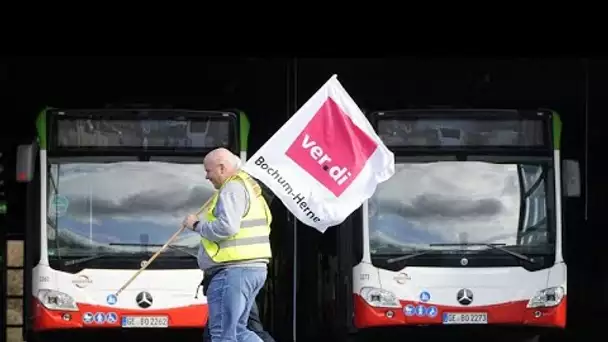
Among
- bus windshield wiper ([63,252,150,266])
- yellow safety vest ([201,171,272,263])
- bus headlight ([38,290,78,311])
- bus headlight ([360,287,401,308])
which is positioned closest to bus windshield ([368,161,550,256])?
bus headlight ([360,287,401,308])

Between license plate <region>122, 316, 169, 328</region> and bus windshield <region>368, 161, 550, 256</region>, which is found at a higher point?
bus windshield <region>368, 161, 550, 256</region>

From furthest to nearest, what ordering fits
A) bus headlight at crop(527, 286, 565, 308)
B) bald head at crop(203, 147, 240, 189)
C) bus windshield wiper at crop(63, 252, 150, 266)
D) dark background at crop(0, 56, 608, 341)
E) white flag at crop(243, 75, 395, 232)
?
dark background at crop(0, 56, 608, 341) < bus headlight at crop(527, 286, 565, 308) < bus windshield wiper at crop(63, 252, 150, 266) < white flag at crop(243, 75, 395, 232) < bald head at crop(203, 147, 240, 189)

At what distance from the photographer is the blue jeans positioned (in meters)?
7.74

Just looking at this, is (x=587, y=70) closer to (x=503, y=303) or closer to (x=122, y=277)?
(x=503, y=303)

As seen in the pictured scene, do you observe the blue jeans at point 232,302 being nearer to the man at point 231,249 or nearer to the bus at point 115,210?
the man at point 231,249

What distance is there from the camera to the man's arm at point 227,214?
775 cm

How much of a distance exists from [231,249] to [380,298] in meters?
3.81

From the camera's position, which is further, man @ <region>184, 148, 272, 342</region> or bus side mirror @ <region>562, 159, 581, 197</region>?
bus side mirror @ <region>562, 159, 581, 197</region>

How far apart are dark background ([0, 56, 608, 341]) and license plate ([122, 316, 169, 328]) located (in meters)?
1.27

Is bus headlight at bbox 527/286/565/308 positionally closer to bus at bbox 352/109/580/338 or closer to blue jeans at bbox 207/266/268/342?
bus at bbox 352/109/580/338

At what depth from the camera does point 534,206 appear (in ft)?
38.0

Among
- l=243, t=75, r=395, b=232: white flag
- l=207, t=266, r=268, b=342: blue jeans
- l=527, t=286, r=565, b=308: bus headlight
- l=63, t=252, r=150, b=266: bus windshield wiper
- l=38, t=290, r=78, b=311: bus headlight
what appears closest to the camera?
l=207, t=266, r=268, b=342: blue jeans

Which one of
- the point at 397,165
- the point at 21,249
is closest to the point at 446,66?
the point at 397,165

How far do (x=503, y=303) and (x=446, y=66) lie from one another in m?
2.59
